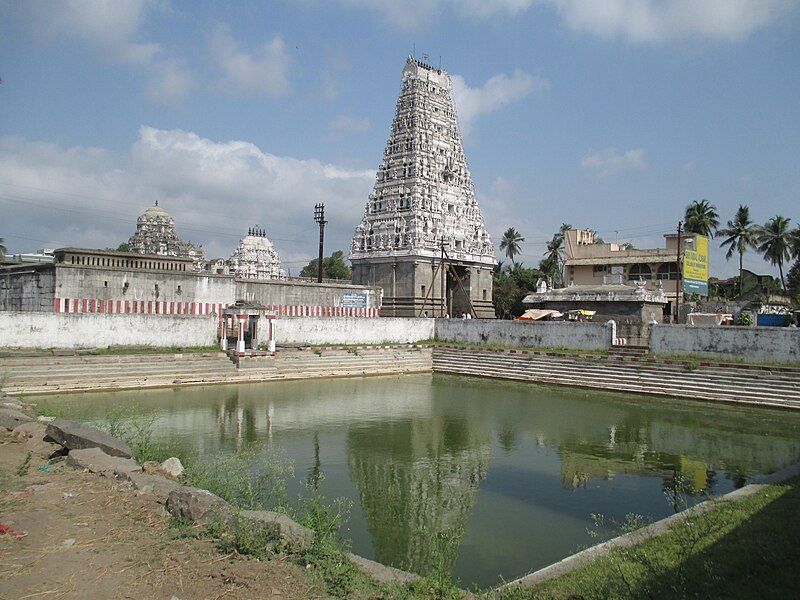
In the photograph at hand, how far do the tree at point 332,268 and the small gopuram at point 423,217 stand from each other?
114ft

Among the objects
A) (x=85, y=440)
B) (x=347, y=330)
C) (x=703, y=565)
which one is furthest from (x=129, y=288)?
(x=703, y=565)

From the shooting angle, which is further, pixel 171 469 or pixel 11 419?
pixel 11 419

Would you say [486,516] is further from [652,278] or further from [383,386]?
[652,278]

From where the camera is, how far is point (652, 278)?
4172 centimetres

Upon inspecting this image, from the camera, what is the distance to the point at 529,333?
30031 mm

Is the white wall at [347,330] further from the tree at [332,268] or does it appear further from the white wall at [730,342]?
the tree at [332,268]

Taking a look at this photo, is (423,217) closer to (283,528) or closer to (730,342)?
(730,342)

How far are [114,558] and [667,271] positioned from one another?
41397mm

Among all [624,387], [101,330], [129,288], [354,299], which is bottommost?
[624,387]

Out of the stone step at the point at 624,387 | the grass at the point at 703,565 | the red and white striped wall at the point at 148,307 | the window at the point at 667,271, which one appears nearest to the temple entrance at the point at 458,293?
the red and white striped wall at the point at 148,307

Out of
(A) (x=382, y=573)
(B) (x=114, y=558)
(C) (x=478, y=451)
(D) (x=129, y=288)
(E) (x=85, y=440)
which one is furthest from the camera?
(D) (x=129, y=288)

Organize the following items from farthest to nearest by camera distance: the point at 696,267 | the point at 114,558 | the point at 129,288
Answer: the point at 696,267 < the point at 129,288 < the point at 114,558

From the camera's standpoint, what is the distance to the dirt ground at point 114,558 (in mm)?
5082

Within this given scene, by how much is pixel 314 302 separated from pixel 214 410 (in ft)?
53.5
